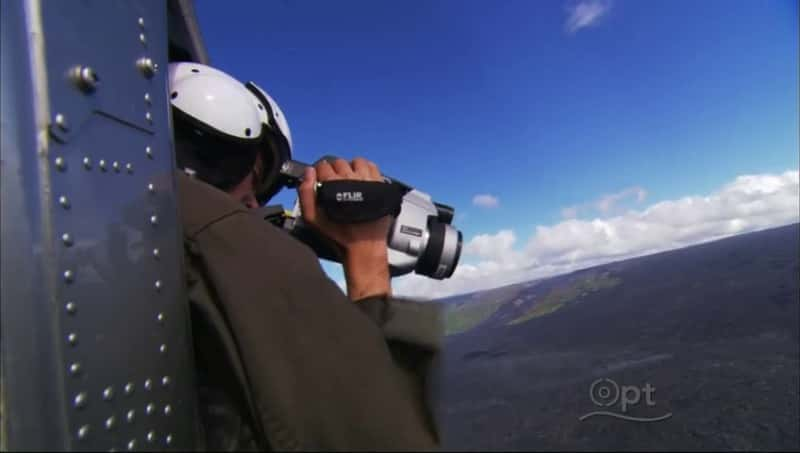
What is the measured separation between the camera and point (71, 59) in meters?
0.50

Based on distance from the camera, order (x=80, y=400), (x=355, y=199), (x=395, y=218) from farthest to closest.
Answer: (x=395, y=218) → (x=355, y=199) → (x=80, y=400)

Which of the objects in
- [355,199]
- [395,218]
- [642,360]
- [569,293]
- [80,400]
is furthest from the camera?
[569,293]

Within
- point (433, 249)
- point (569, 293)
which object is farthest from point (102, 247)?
point (569, 293)

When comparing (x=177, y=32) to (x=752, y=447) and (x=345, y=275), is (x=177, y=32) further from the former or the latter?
(x=752, y=447)

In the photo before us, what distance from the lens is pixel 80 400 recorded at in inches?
18.1

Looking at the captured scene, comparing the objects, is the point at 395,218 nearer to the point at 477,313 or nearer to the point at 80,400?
the point at 80,400

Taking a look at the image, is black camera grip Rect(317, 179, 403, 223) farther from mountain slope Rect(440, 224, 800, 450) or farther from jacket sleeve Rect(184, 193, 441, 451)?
mountain slope Rect(440, 224, 800, 450)

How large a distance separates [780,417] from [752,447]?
0.47 meters

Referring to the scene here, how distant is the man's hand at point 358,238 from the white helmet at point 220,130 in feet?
0.84

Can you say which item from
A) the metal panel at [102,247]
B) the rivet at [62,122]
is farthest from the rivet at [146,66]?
the rivet at [62,122]

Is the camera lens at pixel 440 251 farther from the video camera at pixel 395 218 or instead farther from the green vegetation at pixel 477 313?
the green vegetation at pixel 477 313

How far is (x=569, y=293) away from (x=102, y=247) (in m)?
4.45

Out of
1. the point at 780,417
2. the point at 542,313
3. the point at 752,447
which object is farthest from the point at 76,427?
the point at 542,313

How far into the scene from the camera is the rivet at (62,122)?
0.47 metres
